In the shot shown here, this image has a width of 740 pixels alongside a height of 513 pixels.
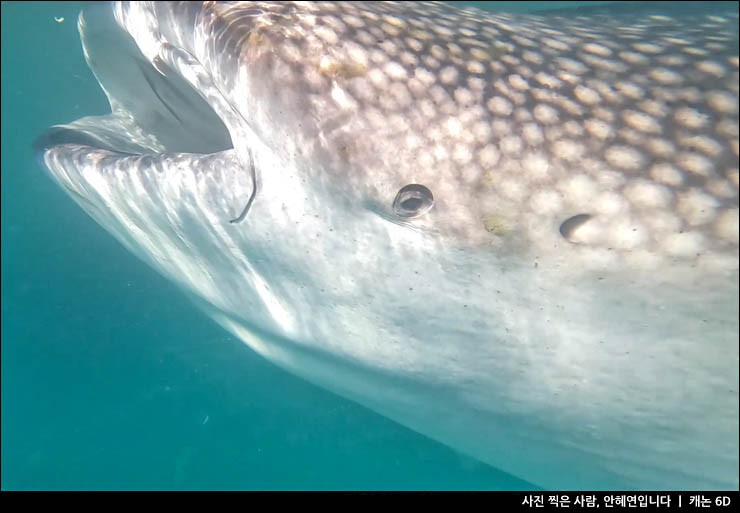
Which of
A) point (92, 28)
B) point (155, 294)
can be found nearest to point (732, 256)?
point (92, 28)

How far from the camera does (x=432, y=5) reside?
1.95m

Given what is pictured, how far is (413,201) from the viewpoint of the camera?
1472 mm

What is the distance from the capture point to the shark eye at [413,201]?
145 centimetres

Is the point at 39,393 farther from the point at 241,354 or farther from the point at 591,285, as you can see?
the point at 591,285

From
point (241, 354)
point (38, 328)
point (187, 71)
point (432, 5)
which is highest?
point (38, 328)

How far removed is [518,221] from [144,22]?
4.86ft

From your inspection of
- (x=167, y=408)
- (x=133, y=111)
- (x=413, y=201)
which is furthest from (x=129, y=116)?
(x=167, y=408)

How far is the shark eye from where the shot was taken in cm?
145

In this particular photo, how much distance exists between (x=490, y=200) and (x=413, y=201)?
0.68 feet

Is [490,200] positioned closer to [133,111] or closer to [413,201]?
[413,201]
